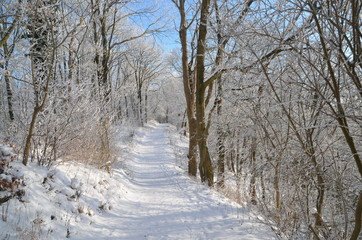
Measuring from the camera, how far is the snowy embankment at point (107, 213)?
3006mm

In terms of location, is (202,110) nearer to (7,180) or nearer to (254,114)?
(254,114)

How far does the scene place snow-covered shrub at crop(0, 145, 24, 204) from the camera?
287cm

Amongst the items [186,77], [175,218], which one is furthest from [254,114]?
[186,77]

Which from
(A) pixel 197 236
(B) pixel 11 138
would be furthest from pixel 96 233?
(B) pixel 11 138

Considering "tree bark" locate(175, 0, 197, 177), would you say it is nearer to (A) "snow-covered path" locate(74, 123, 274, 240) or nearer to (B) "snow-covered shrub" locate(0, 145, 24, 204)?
(A) "snow-covered path" locate(74, 123, 274, 240)

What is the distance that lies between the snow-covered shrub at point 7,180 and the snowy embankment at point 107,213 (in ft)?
0.39

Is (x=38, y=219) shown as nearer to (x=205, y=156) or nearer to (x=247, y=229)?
(x=247, y=229)

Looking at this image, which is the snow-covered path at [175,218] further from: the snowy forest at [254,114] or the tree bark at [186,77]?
the tree bark at [186,77]

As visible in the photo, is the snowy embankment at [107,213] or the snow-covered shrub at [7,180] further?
the snowy embankment at [107,213]

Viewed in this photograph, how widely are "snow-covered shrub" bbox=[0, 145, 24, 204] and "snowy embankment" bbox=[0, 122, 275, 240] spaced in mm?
119

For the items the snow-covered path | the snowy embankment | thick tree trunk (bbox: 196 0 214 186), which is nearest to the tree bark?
thick tree trunk (bbox: 196 0 214 186)

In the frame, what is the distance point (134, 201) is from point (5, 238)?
315 cm

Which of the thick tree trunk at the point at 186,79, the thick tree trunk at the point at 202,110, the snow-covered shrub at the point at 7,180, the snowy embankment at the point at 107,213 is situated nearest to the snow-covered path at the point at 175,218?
the snowy embankment at the point at 107,213

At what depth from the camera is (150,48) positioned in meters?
25.1
